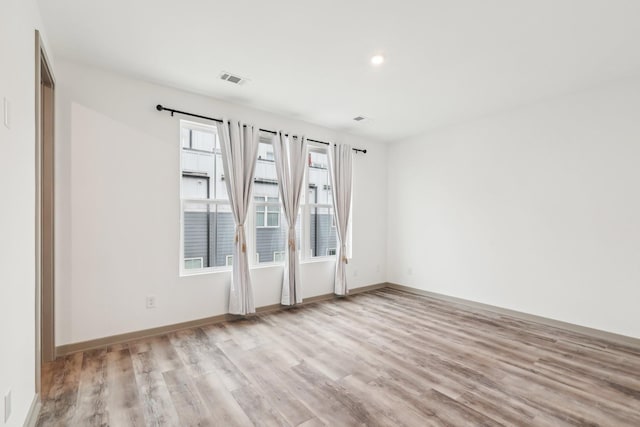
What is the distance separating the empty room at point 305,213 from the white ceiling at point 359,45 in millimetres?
22

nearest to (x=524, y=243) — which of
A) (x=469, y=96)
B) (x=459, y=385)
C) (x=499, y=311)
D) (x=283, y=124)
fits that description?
(x=499, y=311)

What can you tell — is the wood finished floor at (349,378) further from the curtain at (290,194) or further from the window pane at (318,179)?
the window pane at (318,179)

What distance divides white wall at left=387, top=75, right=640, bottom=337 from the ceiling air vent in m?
3.21

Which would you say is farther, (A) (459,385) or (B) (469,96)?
(B) (469,96)

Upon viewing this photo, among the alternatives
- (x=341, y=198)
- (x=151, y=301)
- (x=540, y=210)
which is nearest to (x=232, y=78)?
(x=341, y=198)

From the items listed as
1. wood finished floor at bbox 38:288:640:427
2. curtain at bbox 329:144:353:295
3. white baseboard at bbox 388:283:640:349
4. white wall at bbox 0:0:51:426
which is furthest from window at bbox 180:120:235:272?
white baseboard at bbox 388:283:640:349

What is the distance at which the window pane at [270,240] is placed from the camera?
4211 mm

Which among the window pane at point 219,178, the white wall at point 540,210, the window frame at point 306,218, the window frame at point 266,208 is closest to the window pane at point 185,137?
the window pane at point 219,178

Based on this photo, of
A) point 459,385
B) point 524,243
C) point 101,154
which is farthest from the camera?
point 524,243

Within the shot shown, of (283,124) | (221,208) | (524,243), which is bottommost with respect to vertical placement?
(524,243)

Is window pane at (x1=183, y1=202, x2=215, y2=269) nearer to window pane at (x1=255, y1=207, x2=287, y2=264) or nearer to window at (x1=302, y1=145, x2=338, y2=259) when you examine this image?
window pane at (x1=255, y1=207, x2=287, y2=264)

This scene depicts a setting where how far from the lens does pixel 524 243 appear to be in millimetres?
3924

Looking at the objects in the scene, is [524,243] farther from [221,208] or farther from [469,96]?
[221,208]

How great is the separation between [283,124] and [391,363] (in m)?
3.30
